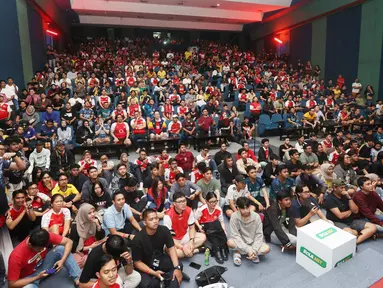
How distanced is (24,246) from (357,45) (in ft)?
47.8

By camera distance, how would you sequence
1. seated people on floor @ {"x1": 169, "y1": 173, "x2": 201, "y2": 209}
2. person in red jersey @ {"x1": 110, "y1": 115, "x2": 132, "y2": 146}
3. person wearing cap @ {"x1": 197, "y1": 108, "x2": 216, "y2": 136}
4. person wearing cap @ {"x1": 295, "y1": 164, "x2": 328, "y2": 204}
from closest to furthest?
seated people on floor @ {"x1": 169, "y1": 173, "x2": 201, "y2": 209}
person wearing cap @ {"x1": 295, "y1": 164, "x2": 328, "y2": 204}
person in red jersey @ {"x1": 110, "y1": 115, "x2": 132, "y2": 146}
person wearing cap @ {"x1": 197, "y1": 108, "x2": 216, "y2": 136}

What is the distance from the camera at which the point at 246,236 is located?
13.2 ft

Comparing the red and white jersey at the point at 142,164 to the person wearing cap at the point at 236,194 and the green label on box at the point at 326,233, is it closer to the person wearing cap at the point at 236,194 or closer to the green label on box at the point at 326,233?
the person wearing cap at the point at 236,194

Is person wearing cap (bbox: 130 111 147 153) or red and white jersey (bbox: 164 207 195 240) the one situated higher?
person wearing cap (bbox: 130 111 147 153)

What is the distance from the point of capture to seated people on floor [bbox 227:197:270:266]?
12.9 ft

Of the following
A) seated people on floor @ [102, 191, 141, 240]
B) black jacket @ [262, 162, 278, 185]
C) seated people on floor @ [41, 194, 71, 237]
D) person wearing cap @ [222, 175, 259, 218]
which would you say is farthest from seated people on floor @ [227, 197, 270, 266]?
black jacket @ [262, 162, 278, 185]

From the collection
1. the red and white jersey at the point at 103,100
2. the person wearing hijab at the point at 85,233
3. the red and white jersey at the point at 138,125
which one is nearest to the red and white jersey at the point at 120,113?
the red and white jersey at the point at 138,125

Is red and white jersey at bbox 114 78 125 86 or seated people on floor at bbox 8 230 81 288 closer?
seated people on floor at bbox 8 230 81 288

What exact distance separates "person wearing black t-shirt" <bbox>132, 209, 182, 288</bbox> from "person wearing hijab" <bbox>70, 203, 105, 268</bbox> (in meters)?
0.84

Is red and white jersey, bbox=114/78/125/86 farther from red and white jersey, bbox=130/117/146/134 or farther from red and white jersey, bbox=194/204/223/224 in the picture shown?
red and white jersey, bbox=194/204/223/224

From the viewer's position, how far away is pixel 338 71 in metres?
14.5

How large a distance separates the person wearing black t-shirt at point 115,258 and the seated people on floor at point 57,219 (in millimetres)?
1270

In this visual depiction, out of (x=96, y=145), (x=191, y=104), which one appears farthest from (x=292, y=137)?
(x=96, y=145)

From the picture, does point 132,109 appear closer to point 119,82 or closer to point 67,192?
point 119,82
